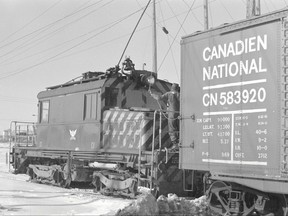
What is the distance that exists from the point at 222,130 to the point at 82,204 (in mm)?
4203

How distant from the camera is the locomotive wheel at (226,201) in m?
7.61

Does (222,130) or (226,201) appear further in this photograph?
(226,201)

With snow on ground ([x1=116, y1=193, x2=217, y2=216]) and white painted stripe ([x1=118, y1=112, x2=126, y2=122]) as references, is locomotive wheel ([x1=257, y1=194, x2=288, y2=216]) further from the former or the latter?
white painted stripe ([x1=118, y1=112, x2=126, y2=122])

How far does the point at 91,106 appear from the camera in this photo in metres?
13.2

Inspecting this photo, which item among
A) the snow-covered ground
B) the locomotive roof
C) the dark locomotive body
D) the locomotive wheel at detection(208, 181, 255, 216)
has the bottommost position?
the snow-covered ground

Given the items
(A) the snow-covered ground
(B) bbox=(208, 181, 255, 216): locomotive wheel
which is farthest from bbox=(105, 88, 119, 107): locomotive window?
(B) bbox=(208, 181, 255, 216): locomotive wheel

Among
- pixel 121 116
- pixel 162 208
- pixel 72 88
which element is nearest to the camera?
pixel 162 208

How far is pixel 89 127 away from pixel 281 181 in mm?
7576

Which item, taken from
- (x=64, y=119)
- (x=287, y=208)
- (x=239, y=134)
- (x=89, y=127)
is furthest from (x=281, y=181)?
(x=64, y=119)

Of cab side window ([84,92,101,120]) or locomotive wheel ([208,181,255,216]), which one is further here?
cab side window ([84,92,101,120])

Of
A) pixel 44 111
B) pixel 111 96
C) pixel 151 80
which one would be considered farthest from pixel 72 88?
pixel 151 80

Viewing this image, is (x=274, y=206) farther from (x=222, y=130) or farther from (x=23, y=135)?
(x=23, y=135)

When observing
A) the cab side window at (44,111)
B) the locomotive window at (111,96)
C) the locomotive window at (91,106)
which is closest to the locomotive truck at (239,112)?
the locomotive window at (111,96)

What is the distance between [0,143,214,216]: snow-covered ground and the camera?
294 inches
